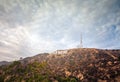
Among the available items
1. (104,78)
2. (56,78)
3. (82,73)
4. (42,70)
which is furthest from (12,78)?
(104,78)

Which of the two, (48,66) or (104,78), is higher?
(48,66)

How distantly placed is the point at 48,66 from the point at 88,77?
23490 mm

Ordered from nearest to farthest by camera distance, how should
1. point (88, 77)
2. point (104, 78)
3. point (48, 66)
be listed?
point (104, 78), point (88, 77), point (48, 66)

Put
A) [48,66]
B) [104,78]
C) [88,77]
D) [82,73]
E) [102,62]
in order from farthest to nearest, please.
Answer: [48,66]
[102,62]
[82,73]
[88,77]
[104,78]

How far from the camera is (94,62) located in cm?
4900

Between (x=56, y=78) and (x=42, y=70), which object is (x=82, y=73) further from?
(x=42, y=70)

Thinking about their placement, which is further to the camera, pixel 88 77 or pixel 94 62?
pixel 94 62

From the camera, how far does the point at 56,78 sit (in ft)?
139

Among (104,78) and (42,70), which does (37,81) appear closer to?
(42,70)

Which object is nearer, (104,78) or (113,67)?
(104,78)

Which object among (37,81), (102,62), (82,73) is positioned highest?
(102,62)

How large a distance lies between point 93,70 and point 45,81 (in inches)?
739

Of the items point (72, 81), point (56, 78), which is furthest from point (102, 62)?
point (56, 78)

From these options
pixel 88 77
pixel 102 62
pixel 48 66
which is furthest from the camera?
pixel 48 66
